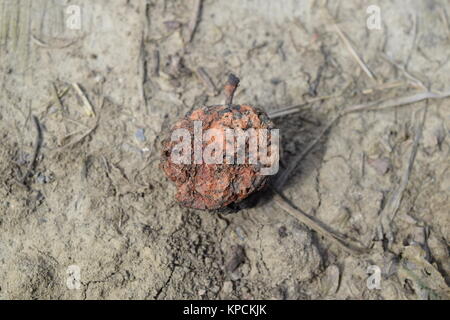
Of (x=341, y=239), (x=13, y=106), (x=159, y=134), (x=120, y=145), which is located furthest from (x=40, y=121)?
(x=341, y=239)

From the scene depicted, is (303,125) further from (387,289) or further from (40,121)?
(40,121)

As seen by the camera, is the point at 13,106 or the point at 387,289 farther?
the point at 13,106

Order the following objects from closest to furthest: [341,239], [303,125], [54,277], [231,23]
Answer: [54,277], [341,239], [303,125], [231,23]

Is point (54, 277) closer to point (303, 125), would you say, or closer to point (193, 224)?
point (193, 224)

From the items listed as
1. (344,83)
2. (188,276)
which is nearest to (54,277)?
(188,276)

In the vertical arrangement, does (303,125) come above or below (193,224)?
above

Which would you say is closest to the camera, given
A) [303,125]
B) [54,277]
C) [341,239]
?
[54,277]

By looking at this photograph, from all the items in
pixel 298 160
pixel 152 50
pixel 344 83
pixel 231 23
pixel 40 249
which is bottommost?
pixel 40 249
